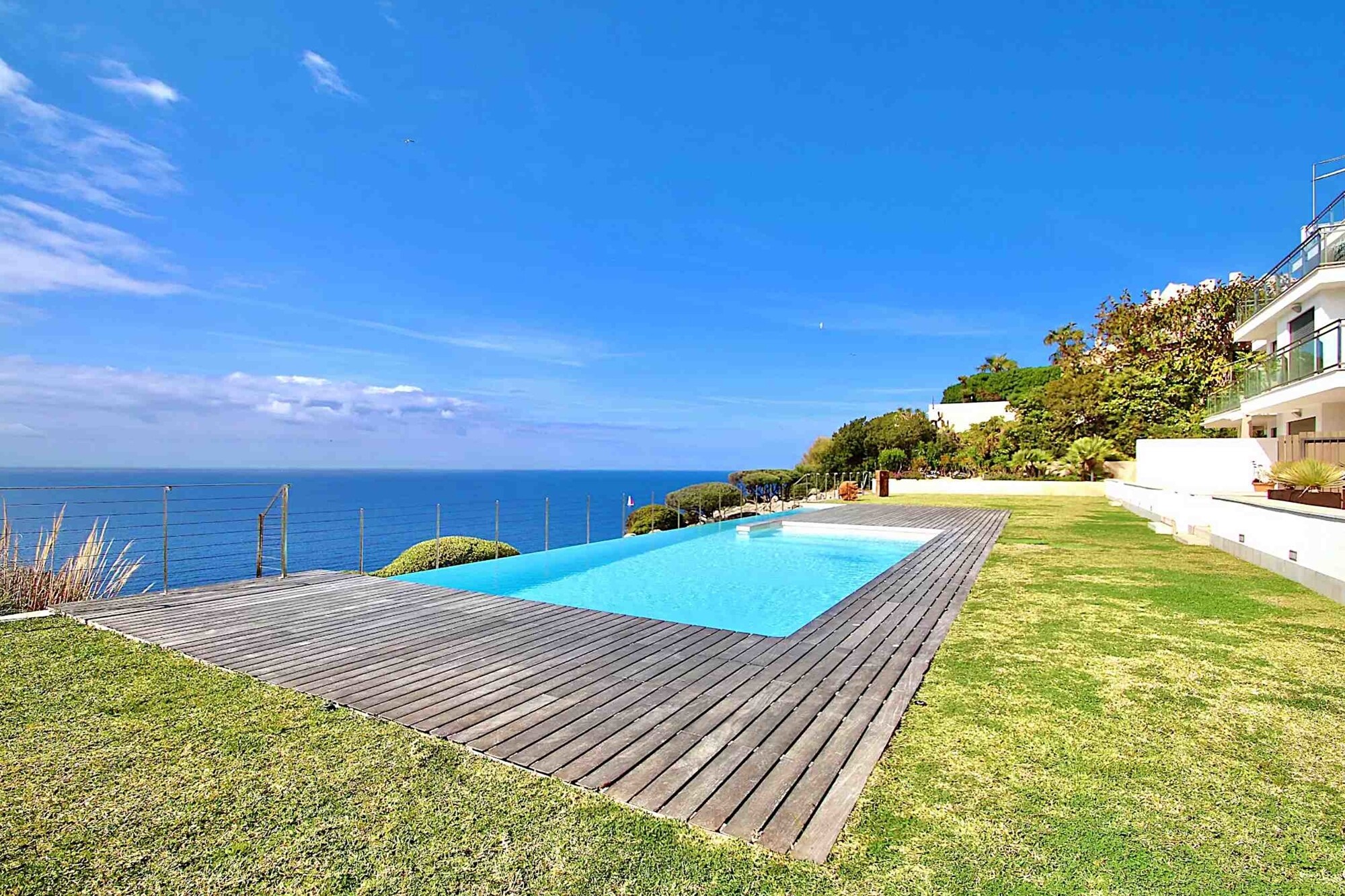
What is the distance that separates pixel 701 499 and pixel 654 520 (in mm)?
1557

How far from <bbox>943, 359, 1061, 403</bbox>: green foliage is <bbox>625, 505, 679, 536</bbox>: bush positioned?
23884mm

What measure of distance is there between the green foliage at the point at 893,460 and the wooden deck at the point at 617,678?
19.8 meters

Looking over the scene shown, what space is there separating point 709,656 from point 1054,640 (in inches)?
86.0

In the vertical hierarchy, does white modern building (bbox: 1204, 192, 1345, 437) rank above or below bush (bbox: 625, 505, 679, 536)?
above

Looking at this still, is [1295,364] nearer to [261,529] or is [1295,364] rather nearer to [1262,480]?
[1262,480]

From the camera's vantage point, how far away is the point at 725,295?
24250mm

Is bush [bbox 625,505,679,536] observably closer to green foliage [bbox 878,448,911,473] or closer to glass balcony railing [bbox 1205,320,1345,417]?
green foliage [bbox 878,448,911,473]

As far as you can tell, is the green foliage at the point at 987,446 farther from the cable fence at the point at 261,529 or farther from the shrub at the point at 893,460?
the cable fence at the point at 261,529

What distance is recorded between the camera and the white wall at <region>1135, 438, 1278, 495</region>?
41.7ft

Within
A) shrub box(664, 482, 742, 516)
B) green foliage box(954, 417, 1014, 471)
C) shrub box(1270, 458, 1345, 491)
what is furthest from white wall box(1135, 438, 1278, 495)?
shrub box(664, 482, 742, 516)

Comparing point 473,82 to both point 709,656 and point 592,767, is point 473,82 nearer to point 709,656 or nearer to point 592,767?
point 709,656

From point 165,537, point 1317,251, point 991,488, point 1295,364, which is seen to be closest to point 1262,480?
point 1295,364

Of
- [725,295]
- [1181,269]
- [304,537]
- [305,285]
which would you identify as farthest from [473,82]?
[1181,269]

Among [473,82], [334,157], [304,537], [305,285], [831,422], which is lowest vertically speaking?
[304,537]
